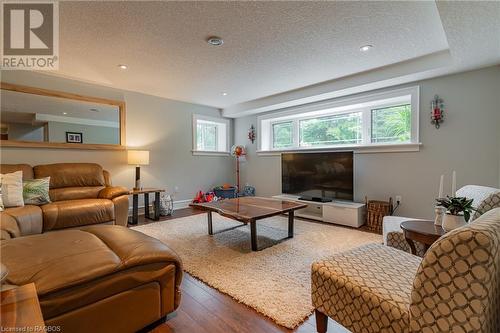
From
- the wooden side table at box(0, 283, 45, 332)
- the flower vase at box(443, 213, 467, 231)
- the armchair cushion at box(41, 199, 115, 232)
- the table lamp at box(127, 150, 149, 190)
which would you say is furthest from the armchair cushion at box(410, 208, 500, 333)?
the table lamp at box(127, 150, 149, 190)

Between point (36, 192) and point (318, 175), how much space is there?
13.1 ft

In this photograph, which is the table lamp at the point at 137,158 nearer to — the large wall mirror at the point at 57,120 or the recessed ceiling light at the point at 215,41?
→ the large wall mirror at the point at 57,120

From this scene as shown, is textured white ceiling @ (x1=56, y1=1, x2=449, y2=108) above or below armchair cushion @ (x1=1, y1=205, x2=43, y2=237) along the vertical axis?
above

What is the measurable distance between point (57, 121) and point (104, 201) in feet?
5.35

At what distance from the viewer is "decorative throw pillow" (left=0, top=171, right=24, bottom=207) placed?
103 inches

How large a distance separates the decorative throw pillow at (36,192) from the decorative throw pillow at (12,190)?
4.1 inches

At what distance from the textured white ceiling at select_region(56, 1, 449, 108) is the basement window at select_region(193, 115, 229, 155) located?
1.77 m

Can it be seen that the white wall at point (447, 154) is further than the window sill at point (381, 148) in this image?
No

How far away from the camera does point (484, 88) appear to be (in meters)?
2.89

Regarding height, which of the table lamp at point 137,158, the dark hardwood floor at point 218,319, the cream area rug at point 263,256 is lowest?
the dark hardwood floor at point 218,319

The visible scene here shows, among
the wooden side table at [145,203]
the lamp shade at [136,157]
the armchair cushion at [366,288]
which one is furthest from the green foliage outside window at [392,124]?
the lamp shade at [136,157]

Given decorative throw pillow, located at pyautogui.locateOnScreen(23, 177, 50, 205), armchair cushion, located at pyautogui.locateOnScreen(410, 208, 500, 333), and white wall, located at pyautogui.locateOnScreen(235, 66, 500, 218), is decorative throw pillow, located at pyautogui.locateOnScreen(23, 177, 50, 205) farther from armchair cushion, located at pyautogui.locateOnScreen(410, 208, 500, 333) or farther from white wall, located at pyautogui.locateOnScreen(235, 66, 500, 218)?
white wall, located at pyautogui.locateOnScreen(235, 66, 500, 218)

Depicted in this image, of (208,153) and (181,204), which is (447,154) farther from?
(181,204)

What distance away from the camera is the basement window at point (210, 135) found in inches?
212
